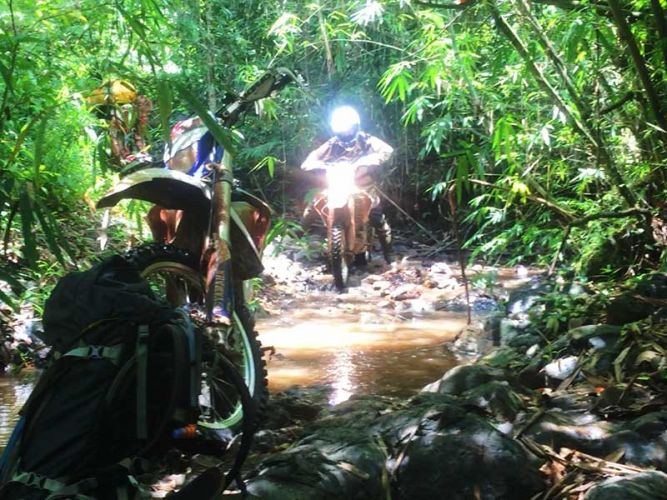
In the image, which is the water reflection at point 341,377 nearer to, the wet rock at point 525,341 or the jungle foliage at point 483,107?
the wet rock at point 525,341

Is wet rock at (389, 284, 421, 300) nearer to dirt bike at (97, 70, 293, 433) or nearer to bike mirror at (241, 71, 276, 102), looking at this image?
dirt bike at (97, 70, 293, 433)

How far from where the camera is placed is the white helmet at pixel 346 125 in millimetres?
7891

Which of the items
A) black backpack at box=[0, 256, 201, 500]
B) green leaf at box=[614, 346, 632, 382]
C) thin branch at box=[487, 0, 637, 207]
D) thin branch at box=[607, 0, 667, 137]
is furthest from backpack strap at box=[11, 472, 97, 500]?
thin branch at box=[487, 0, 637, 207]

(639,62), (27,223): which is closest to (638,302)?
(639,62)

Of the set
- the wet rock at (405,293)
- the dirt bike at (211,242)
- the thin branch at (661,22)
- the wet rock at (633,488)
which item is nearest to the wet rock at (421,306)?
the wet rock at (405,293)

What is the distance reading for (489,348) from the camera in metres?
4.58

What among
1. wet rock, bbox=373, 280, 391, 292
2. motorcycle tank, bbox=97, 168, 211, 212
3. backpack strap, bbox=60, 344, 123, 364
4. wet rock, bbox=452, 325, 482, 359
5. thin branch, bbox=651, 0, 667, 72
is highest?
thin branch, bbox=651, 0, 667, 72

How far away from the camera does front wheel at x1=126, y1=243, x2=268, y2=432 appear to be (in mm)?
2828

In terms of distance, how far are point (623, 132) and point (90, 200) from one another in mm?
4610

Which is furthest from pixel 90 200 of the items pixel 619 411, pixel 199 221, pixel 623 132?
pixel 619 411

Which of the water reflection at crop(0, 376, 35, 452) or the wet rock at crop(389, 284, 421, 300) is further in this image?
the wet rock at crop(389, 284, 421, 300)

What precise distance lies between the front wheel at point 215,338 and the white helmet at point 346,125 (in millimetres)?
4725

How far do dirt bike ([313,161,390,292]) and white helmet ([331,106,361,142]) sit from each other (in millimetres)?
400

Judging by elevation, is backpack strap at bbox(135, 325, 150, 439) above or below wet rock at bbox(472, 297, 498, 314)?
above
